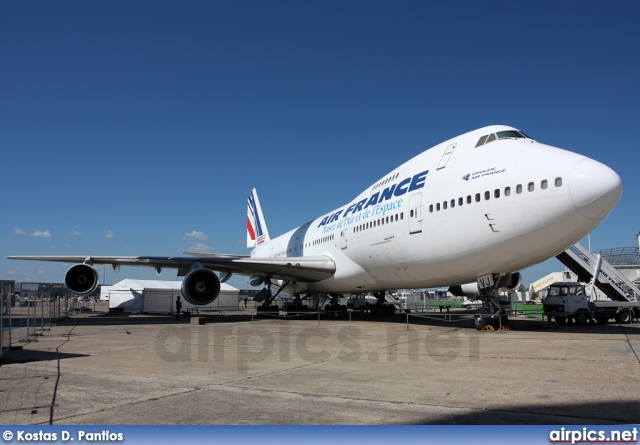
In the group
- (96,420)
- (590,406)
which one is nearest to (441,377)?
(590,406)

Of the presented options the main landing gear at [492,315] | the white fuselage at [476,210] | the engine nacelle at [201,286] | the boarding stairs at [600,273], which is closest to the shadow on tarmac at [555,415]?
the white fuselage at [476,210]

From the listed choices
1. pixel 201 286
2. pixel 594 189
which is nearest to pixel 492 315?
pixel 594 189

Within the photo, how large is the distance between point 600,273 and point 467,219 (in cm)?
1142

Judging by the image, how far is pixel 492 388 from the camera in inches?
223

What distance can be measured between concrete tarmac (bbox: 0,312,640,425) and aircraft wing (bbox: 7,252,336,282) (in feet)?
29.1

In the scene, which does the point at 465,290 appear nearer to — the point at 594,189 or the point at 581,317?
the point at 581,317

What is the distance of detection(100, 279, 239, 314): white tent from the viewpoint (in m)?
33.8

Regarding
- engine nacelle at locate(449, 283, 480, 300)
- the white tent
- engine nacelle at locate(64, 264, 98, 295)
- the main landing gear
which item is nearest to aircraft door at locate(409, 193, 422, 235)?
the main landing gear

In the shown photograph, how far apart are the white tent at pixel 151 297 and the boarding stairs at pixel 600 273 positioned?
22495mm

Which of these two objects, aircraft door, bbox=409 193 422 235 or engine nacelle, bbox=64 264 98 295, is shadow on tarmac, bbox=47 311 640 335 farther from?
aircraft door, bbox=409 193 422 235

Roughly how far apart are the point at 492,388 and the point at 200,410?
3.34 metres

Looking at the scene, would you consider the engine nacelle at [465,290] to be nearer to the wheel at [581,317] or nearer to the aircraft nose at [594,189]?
the wheel at [581,317]

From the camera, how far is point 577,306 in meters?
16.4

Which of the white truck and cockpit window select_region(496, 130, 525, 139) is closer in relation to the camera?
cockpit window select_region(496, 130, 525, 139)
